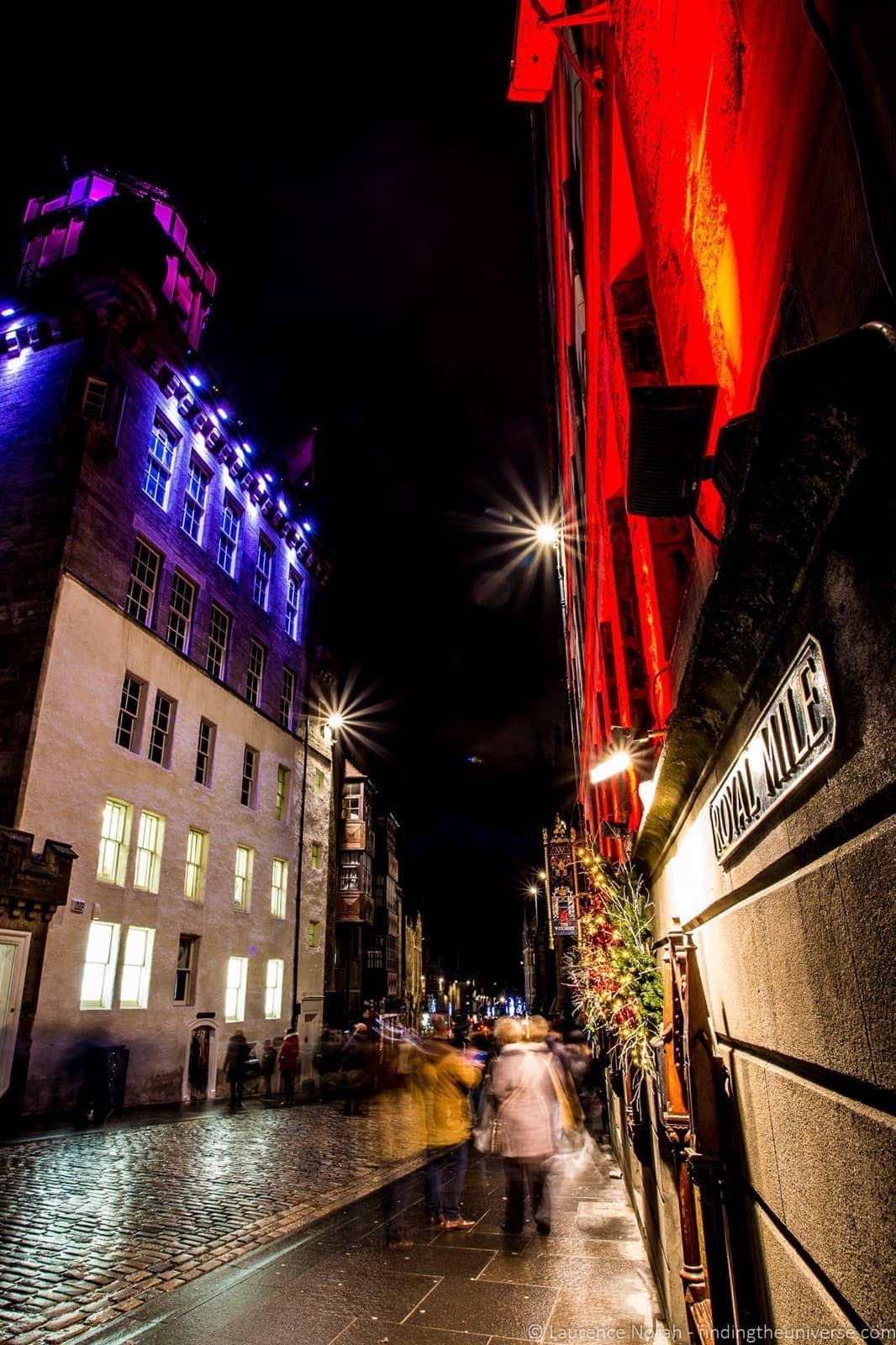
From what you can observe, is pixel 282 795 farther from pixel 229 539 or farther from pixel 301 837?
pixel 229 539

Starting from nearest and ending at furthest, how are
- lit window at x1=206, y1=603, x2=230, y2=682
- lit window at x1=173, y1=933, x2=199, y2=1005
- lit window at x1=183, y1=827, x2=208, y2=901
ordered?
lit window at x1=173, y1=933, x2=199, y2=1005 → lit window at x1=183, y1=827, x2=208, y2=901 → lit window at x1=206, y1=603, x2=230, y2=682

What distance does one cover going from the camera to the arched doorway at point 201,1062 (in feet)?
63.2

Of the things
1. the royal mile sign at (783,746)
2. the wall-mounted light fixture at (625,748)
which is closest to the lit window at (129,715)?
the wall-mounted light fixture at (625,748)

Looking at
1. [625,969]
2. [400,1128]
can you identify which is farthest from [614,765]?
[400,1128]

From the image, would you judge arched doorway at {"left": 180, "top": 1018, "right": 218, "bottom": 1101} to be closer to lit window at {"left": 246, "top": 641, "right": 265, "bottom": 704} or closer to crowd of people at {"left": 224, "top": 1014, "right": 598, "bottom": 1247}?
crowd of people at {"left": 224, "top": 1014, "right": 598, "bottom": 1247}

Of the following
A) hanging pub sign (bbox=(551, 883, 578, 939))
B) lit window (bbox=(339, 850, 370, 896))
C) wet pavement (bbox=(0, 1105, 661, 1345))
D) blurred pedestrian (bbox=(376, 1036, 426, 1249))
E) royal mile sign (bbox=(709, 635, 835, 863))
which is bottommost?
blurred pedestrian (bbox=(376, 1036, 426, 1249))

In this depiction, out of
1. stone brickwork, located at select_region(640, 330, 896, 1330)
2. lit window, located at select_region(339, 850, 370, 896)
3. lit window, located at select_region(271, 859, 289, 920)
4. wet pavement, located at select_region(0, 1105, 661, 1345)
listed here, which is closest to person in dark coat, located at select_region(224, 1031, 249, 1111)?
lit window, located at select_region(271, 859, 289, 920)

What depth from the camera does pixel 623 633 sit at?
29.4ft

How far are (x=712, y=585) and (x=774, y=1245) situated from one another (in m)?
2.37

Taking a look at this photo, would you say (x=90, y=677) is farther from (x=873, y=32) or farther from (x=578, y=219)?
(x=873, y=32)

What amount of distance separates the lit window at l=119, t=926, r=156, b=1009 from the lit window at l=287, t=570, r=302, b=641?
14.8 metres

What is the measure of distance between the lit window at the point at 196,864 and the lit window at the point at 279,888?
14.5 ft

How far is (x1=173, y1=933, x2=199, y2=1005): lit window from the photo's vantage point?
20.0 m

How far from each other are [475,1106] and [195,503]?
65.0ft
